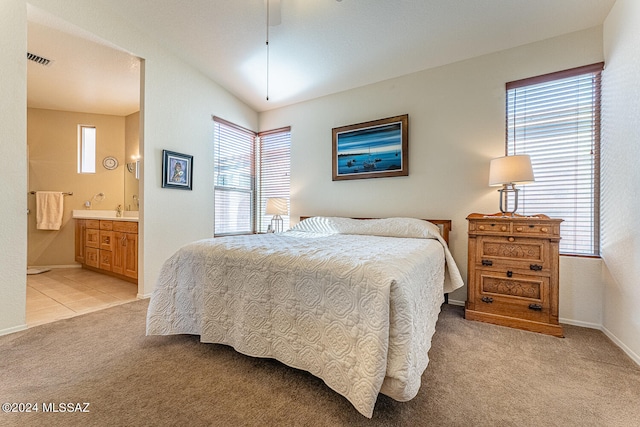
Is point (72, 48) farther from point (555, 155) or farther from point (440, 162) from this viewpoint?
point (555, 155)

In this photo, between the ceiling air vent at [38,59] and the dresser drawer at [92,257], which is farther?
the dresser drawer at [92,257]

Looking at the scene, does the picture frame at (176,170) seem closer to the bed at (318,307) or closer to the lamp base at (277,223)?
the lamp base at (277,223)

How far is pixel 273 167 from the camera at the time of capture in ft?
14.3

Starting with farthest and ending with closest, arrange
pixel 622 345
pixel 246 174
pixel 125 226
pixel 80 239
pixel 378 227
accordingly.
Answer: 1. pixel 246 174
2. pixel 80 239
3. pixel 125 226
4. pixel 378 227
5. pixel 622 345

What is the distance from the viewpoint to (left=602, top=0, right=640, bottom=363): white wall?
5.92 ft

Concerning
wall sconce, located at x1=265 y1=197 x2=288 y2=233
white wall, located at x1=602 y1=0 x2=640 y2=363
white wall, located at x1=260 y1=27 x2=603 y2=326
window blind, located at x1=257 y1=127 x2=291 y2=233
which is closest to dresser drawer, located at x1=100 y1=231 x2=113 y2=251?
window blind, located at x1=257 y1=127 x2=291 y2=233

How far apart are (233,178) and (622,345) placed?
4.46m

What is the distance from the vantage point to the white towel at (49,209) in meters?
4.16

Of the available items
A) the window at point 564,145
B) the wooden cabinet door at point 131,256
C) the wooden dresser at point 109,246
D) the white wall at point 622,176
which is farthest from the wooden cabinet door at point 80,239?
the white wall at point 622,176

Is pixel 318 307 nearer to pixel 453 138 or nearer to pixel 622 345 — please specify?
pixel 622 345

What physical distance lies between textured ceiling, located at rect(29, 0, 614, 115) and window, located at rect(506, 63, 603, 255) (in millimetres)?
467

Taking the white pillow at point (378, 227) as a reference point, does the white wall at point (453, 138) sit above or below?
above

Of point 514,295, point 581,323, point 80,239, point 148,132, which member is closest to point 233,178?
point 148,132

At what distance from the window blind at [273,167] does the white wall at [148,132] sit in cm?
40
